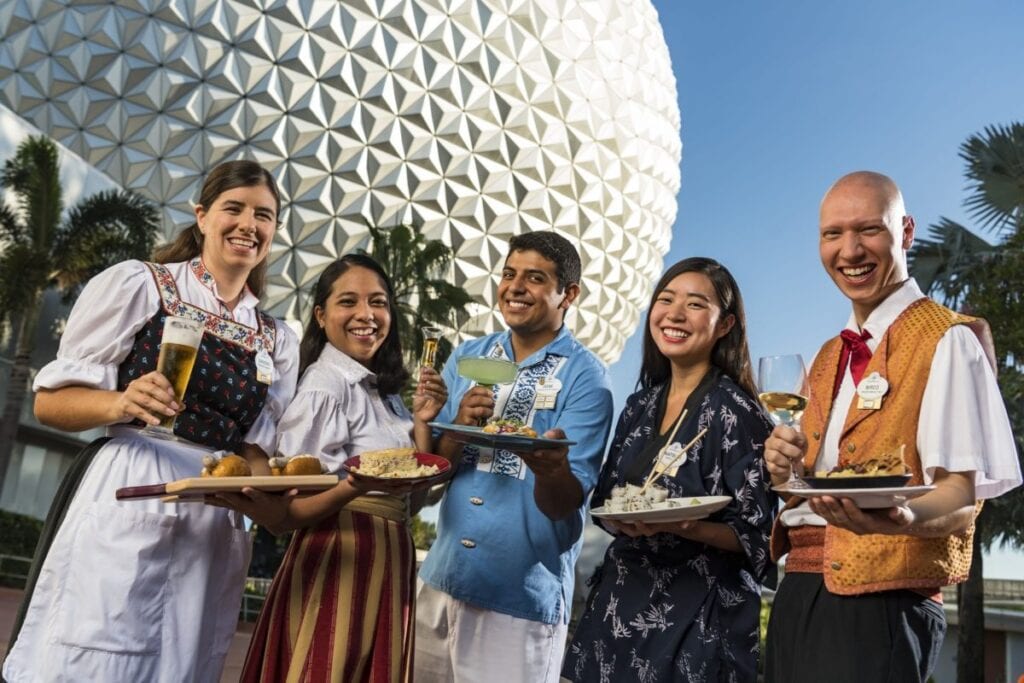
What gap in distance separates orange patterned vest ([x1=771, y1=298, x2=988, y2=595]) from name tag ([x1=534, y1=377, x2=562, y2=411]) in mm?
1354

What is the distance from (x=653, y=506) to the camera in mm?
3307

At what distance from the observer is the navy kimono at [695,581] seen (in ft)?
11.0

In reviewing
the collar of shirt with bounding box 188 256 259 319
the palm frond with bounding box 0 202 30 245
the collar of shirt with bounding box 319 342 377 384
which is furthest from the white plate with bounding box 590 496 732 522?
the palm frond with bounding box 0 202 30 245

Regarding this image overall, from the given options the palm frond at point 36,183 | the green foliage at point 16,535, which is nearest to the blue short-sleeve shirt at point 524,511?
the palm frond at point 36,183

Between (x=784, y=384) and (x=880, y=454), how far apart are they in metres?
0.36

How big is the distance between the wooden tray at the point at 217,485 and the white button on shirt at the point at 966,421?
188 centimetres

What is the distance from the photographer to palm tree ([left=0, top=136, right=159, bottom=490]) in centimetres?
1617

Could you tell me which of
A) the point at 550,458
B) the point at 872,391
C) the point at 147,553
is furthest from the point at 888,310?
the point at 147,553

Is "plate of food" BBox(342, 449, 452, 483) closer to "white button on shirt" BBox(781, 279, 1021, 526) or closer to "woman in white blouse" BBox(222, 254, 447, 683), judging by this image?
"woman in white blouse" BBox(222, 254, 447, 683)

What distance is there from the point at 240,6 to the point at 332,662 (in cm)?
2147

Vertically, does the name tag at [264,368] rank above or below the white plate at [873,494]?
above

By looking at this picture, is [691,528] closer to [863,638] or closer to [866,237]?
[863,638]

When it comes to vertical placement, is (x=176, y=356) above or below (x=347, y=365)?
below

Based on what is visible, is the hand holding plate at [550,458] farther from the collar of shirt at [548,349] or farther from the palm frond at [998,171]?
the palm frond at [998,171]
